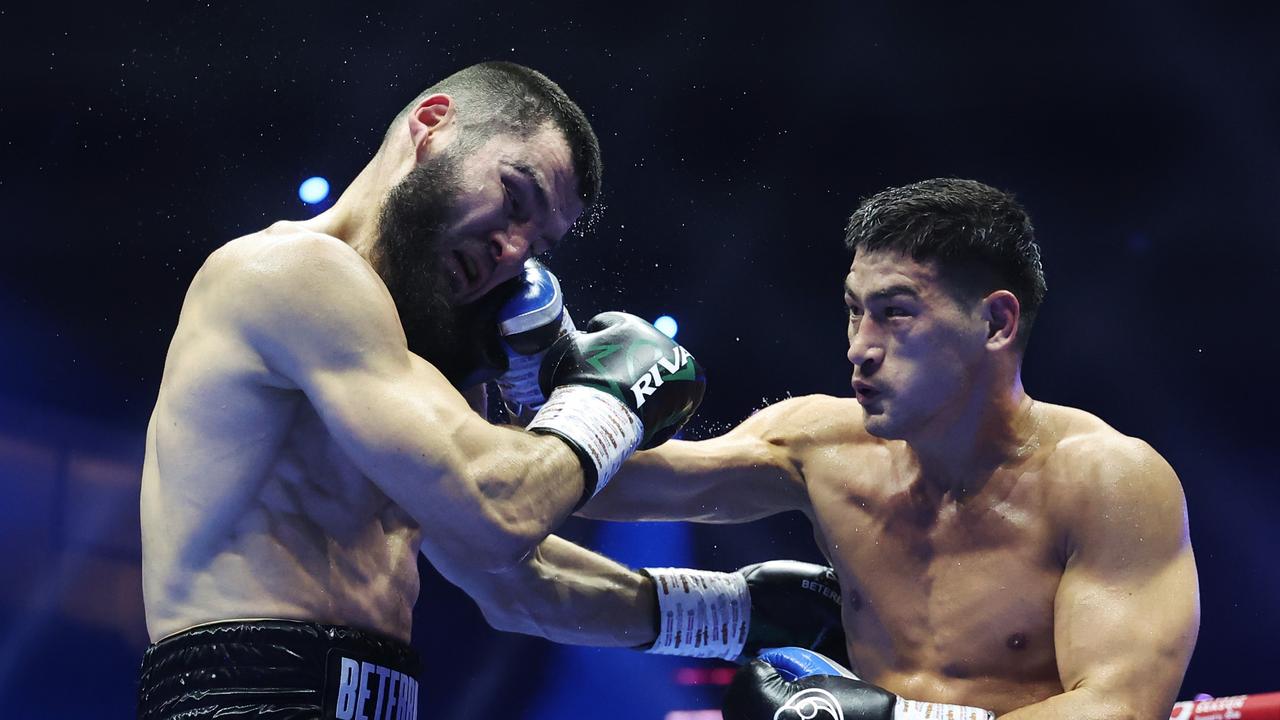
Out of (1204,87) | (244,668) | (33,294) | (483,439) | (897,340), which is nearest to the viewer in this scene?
(244,668)

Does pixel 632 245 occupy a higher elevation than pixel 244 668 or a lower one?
higher

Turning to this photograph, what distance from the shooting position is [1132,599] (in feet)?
6.83

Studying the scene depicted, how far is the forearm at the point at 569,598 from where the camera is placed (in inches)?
97.3

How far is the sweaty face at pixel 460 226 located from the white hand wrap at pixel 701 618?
789 millimetres

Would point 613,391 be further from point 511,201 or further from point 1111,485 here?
point 1111,485

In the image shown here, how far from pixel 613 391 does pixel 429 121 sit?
0.64 metres

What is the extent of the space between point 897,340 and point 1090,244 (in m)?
3.70

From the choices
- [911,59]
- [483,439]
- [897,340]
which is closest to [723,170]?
[911,59]

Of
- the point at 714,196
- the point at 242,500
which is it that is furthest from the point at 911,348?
the point at 714,196

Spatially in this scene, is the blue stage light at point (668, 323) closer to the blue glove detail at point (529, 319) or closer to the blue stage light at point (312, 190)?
the blue stage light at point (312, 190)

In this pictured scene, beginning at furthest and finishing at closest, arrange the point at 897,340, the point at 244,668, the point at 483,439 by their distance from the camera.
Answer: the point at 897,340, the point at 483,439, the point at 244,668

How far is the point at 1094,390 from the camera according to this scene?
5547 mm

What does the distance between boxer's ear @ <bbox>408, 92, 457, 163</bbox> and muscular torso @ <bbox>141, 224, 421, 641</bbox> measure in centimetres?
43

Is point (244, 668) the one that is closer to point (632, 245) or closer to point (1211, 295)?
point (632, 245)
